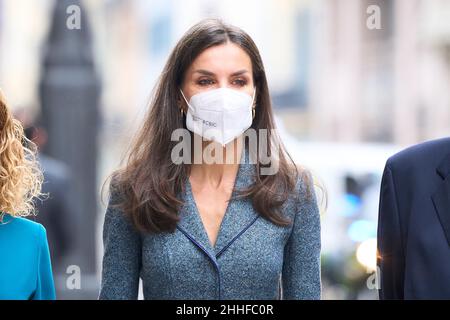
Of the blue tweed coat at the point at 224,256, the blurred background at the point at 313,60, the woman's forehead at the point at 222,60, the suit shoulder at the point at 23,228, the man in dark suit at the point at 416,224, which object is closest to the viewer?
the man in dark suit at the point at 416,224

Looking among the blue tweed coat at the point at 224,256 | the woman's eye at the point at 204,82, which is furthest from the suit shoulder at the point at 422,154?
the woman's eye at the point at 204,82

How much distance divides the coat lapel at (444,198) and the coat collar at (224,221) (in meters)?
0.63

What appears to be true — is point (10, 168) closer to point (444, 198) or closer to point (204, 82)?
point (204, 82)

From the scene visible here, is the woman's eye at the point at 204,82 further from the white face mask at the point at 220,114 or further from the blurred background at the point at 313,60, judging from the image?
the blurred background at the point at 313,60

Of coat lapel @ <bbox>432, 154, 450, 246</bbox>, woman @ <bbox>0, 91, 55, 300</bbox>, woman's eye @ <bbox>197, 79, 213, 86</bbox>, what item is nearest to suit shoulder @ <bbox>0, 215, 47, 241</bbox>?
woman @ <bbox>0, 91, 55, 300</bbox>

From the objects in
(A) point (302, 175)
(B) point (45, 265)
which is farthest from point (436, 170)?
(B) point (45, 265)

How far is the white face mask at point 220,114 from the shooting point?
10.4 ft

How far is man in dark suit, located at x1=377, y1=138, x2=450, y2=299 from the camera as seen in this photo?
2699 mm

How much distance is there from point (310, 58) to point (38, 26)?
5.71m

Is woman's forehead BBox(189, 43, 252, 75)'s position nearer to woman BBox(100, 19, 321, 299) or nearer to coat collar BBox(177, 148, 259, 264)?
woman BBox(100, 19, 321, 299)

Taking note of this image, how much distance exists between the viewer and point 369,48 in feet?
A: 62.1

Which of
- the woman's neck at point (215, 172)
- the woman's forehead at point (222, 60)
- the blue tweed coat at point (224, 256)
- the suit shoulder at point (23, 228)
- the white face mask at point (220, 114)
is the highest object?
the woman's forehead at point (222, 60)

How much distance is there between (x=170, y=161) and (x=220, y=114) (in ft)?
0.76

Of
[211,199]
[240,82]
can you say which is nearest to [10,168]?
[211,199]
